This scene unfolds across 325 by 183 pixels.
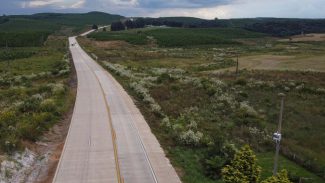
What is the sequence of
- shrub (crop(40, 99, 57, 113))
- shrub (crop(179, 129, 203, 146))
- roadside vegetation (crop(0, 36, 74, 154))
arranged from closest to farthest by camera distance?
roadside vegetation (crop(0, 36, 74, 154))
shrub (crop(179, 129, 203, 146))
shrub (crop(40, 99, 57, 113))

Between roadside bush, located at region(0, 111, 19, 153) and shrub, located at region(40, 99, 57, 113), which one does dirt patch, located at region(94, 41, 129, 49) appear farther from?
roadside bush, located at region(0, 111, 19, 153)

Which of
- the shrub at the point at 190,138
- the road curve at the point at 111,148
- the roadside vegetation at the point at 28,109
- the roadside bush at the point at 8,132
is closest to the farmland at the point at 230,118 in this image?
the shrub at the point at 190,138

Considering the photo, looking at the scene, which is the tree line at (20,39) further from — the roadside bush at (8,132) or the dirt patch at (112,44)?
the roadside bush at (8,132)

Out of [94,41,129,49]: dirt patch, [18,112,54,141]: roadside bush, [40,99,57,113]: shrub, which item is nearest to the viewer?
[18,112,54,141]: roadside bush

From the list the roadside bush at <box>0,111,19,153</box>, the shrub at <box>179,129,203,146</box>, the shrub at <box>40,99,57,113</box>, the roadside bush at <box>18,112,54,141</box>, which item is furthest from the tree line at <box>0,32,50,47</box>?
the shrub at <box>179,129,203,146</box>

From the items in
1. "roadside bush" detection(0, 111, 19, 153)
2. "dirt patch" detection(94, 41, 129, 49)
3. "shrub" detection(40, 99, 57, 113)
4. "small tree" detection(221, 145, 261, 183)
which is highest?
"small tree" detection(221, 145, 261, 183)

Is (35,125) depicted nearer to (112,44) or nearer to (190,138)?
(190,138)

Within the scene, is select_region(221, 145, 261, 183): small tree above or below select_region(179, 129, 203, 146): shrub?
above
